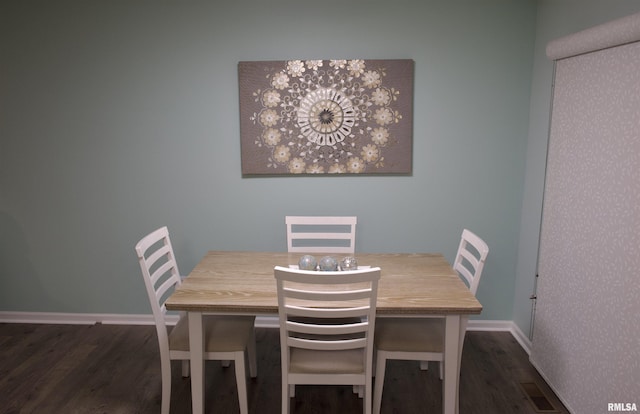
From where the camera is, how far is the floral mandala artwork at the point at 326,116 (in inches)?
127

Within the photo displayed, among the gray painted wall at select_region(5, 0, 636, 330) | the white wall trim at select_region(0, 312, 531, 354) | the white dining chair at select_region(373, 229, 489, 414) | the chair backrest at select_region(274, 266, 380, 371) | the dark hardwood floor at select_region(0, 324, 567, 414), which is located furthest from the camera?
the white wall trim at select_region(0, 312, 531, 354)

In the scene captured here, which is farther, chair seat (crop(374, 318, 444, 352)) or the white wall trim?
the white wall trim

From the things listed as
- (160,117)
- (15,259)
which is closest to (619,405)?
(160,117)

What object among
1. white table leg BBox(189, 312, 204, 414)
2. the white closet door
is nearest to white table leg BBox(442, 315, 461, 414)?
the white closet door

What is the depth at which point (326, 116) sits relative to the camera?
128 inches

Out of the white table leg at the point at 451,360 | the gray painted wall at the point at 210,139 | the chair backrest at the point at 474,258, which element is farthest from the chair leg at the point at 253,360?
the chair backrest at the point at 474,258

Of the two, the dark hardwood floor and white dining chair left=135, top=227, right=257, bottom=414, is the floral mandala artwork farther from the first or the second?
the dark hardwood floor

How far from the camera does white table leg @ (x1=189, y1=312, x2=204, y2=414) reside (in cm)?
225

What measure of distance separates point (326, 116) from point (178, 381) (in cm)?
182

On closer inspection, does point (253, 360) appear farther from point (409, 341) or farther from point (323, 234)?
point (409, 341)

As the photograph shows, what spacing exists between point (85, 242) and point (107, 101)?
99 centimetres

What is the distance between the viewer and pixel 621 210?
219cm

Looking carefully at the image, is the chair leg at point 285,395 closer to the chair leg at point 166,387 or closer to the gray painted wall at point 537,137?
the chair leg at point 166,387

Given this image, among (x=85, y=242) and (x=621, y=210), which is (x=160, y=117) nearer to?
(x=85, y=242)
